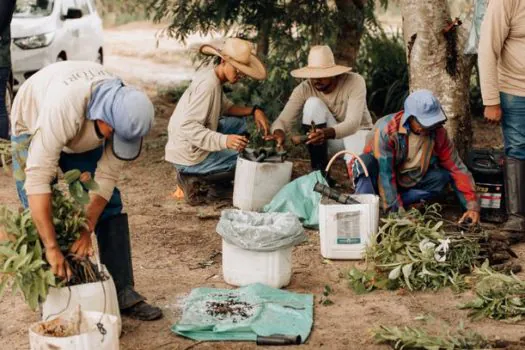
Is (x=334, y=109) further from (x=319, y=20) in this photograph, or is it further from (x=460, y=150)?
(x=319, y=20)

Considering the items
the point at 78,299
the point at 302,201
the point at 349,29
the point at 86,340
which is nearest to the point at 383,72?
the point at 349,29

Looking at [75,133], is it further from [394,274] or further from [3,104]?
[3,104]

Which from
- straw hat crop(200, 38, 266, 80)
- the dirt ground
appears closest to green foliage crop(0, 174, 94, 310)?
the dirt ground

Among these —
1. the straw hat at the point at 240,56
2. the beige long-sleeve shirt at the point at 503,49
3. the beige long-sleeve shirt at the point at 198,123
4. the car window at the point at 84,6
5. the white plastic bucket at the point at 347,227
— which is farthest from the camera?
the car window at the point at 84,6

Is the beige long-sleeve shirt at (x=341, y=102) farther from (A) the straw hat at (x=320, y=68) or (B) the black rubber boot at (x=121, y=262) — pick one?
(B) the black rubber boot at (x=121, y=262)

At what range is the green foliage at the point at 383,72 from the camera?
1043 centimetres

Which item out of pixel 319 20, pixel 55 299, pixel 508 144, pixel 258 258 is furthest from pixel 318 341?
pixel 319 20

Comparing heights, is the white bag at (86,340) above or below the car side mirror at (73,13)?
below

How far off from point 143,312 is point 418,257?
1631 mm

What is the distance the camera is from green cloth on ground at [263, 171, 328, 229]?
6.66m

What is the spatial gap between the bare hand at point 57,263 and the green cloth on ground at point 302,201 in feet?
8.43

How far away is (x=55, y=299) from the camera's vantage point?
438cm

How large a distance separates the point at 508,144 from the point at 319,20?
318 cm

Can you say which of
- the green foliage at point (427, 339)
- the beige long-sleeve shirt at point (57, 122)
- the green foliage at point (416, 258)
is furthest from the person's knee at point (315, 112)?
the beige long-sleeve shirt at point (57, 122)
